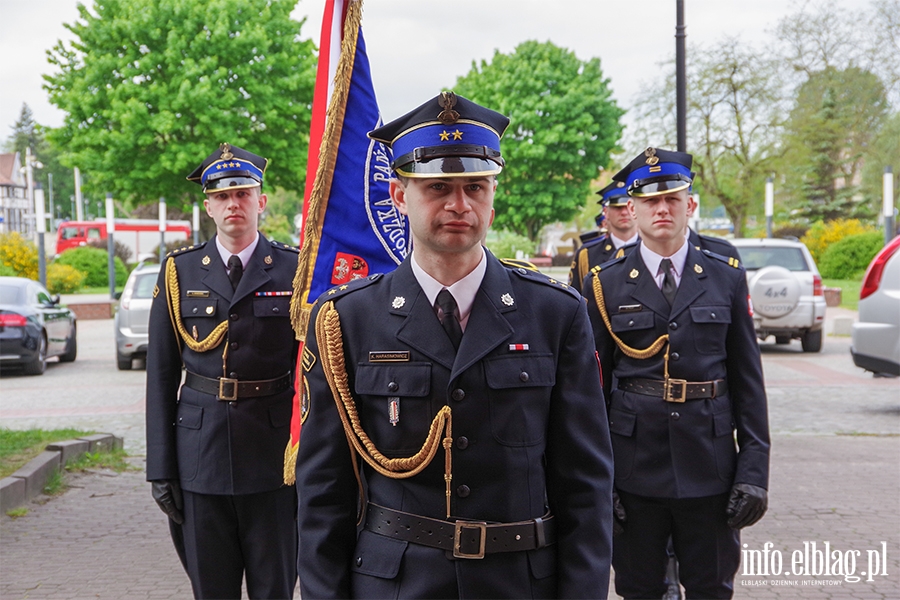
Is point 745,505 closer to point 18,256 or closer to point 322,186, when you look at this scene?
point 322,186

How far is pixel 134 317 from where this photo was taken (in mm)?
15102

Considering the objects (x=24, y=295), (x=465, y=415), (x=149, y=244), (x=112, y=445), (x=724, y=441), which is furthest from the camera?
(x=149, y=244)

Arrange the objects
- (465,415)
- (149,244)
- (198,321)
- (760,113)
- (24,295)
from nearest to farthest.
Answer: (465,415), (198,321), (24,295), (760,113), (149,244)

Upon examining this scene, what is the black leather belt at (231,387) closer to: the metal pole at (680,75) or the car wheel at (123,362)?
the metal pole at (680,75)

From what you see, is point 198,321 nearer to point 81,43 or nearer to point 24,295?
point 24,295

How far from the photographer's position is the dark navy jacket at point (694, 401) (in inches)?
160

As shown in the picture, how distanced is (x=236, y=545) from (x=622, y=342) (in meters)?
2.04

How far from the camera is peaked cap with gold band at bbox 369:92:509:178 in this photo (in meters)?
2.46

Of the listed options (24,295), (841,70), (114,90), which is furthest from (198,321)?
(841,70)

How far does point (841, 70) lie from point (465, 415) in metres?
42.1

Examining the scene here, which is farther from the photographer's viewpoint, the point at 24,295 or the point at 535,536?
the point at 24,295

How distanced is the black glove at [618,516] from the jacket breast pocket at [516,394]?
73.9 inches

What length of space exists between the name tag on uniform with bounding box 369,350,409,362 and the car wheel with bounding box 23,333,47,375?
14214 millimetres

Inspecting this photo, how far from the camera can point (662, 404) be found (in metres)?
4.20
